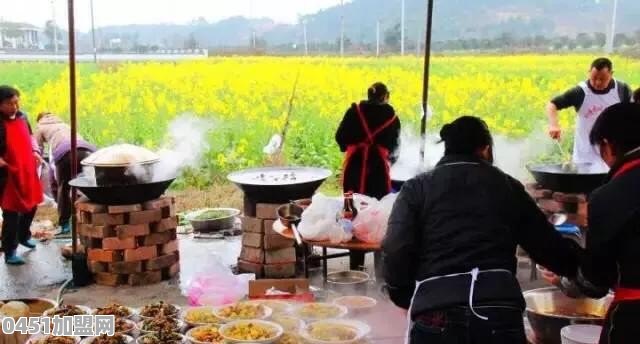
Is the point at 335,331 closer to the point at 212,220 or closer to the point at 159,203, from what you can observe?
the point at 159,203

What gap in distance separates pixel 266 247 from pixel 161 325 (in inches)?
84.3

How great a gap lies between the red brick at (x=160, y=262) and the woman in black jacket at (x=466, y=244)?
3.93m

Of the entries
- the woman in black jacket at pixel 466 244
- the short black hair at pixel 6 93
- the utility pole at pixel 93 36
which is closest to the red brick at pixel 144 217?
the short black hair at pixel 6 93

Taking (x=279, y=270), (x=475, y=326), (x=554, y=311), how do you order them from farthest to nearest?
(x=279, y=270) < (x=554, y=311) < (x=475, y=326)

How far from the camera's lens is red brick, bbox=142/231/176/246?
6.20 meters

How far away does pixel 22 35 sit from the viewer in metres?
11.5

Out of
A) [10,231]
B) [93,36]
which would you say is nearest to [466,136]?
[10,231]

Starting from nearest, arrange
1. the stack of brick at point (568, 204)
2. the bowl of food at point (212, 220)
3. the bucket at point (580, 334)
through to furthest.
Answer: the bucket at point (580, 334) → the stack of brick at point (568, 204) → the bowl of food at point (212, 220)

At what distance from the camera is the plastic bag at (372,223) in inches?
177

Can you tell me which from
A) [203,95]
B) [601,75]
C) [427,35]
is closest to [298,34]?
[203,95]

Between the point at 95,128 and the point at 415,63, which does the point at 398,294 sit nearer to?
the point at 95,128

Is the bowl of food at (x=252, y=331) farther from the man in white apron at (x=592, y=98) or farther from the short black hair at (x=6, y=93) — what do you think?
the short black hair at (x=6, y=93)

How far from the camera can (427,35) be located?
20.0ft

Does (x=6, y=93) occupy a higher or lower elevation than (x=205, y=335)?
higher
